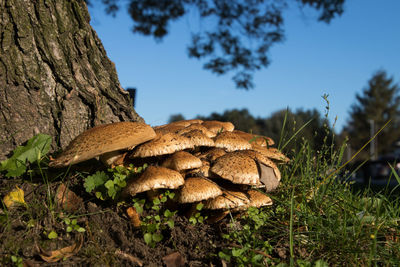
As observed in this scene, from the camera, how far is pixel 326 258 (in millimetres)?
2324

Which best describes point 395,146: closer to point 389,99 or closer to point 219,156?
point 389,99

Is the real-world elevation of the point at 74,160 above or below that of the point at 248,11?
below

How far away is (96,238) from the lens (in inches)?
89.8

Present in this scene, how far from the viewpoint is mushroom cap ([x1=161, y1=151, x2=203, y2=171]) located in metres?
2.58

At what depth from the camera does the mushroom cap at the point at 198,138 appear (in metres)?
2.85

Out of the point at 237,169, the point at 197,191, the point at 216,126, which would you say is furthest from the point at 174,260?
the point at 216,126

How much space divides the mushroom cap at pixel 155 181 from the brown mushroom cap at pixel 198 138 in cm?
45

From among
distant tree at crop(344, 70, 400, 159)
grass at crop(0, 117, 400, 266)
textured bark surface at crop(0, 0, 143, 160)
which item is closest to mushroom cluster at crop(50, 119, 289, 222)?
grass at crop(0, 117, 400, 266)

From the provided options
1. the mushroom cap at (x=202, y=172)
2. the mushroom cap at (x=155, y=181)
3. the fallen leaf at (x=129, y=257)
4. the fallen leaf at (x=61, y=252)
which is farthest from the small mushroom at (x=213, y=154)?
the fallen leaf at (x=61, y=252)

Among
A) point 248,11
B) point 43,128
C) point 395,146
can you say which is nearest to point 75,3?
point 43,128

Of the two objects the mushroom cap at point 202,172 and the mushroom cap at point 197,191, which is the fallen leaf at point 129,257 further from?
the mushroom cap at point 202,172

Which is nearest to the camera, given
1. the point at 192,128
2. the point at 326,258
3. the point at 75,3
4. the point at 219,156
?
the point at 326,258

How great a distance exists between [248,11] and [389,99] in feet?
197

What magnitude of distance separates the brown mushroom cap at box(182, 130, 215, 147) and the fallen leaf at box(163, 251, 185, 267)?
1.02 metres
